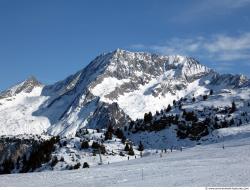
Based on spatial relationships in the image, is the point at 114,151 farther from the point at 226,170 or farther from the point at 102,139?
the point at 226,170

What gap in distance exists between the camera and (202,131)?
194m

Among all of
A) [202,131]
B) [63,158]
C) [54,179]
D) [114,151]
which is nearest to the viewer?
[54,179]

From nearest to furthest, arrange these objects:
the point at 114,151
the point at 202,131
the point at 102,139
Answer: the point at 114,151 → the point at 102,139 → the point at 202,131

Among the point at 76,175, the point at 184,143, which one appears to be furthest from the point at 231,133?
the point at 76,175

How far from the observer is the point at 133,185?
39438 mm

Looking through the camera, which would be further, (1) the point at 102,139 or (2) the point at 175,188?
(1) the point at 102,139

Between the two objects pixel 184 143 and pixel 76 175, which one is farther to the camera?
pixel 184 143

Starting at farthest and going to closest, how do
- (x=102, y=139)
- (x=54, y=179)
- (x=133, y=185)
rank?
(x=102, y=139), (x=54, y=179), (x=133, y=185)

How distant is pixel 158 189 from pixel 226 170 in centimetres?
1116

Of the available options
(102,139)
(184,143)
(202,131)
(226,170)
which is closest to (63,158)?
(102,139)

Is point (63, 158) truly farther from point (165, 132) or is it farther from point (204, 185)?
point (204, 185)

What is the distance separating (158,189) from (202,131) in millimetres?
161821

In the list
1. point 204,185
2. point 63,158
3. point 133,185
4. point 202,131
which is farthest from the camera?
point 202,131

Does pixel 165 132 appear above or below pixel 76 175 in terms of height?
above
